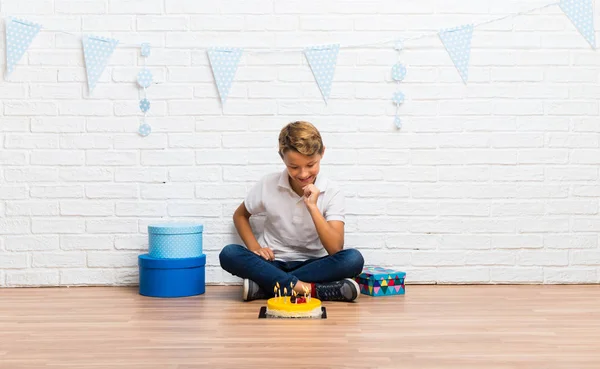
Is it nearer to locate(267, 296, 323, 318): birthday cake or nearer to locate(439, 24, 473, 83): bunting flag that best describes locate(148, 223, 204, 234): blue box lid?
locate(267, 296, 323, 318): birthday cake

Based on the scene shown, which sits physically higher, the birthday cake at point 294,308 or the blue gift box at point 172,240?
the blue gift box at point 172,240

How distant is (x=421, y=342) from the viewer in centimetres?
215

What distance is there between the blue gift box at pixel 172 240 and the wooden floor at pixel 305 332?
0.60ft

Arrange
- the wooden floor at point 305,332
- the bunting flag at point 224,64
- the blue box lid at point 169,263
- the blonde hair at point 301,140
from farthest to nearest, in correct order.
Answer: the bunting flag at point 224,64 → the blue box lid at point 169,263 → the blonde hair at point 301,140 → the wooden floor at point 305,332

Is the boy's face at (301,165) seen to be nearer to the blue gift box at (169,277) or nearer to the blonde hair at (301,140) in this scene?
the blonde hair at (301,140)

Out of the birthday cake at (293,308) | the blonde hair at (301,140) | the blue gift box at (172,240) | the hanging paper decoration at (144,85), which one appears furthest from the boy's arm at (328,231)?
the hanging paper decoration at (144,85)

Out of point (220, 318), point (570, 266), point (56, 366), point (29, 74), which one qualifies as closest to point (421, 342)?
point (220, 318)

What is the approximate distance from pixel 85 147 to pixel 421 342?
170 centimetres

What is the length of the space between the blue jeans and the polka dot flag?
3.88 feet

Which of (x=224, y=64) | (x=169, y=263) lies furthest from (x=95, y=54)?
(x=169, y=263)

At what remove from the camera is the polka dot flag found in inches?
123

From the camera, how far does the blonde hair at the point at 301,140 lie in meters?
2.81

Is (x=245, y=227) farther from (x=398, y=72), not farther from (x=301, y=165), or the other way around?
(x=398, y=72)

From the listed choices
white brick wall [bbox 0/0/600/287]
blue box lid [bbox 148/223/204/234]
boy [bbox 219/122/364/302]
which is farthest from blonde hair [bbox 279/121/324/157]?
blue box lid [bbox 148/223/204/234]
